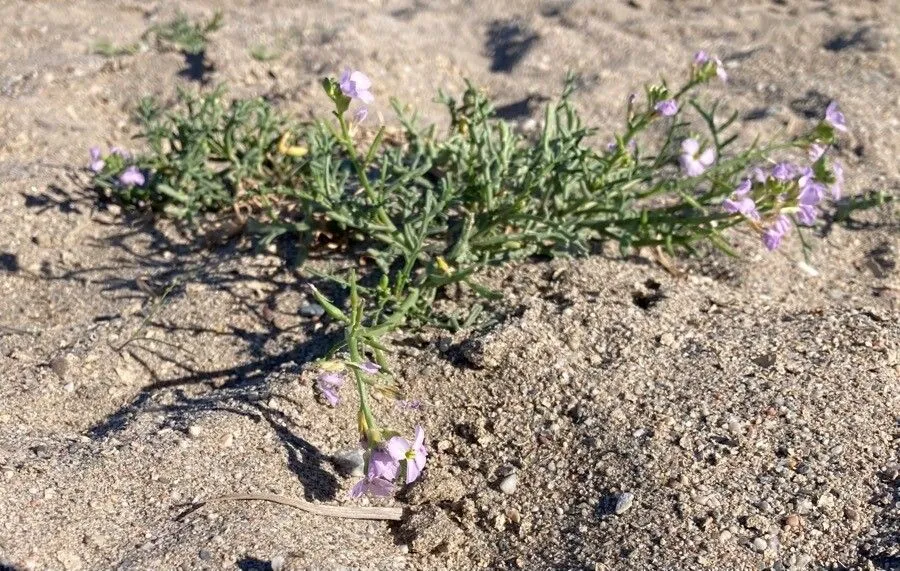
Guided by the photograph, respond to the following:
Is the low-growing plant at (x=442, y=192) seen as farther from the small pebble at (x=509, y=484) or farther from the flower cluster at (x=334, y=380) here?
the small pebble at (x=509, y=484)

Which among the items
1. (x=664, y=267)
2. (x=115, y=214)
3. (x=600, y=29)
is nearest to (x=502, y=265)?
(x=664, y=267)

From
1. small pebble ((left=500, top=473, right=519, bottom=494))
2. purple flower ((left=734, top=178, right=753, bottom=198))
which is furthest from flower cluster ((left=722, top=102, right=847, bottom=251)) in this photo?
small pebble ((left=500, top=473, right=519, bottom=494))

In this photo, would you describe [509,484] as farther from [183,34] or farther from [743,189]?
[183,34]

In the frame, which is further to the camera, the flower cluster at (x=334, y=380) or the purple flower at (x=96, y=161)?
the purple flower at (x=96, y=161)

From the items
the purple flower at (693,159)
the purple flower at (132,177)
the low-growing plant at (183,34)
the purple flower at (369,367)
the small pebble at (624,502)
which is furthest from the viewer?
the low-growing plant at (183,34)

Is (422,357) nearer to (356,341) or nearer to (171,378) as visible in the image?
(356,341)

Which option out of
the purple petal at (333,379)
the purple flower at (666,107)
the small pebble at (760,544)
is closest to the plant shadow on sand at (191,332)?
the purple petal at (333,379)
